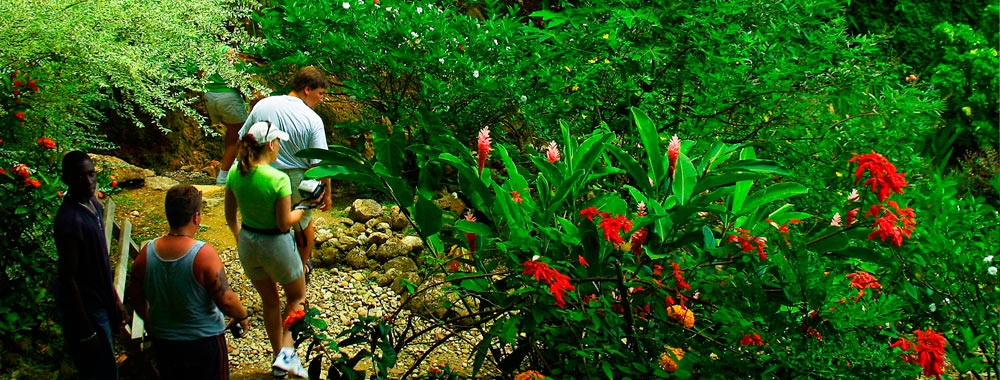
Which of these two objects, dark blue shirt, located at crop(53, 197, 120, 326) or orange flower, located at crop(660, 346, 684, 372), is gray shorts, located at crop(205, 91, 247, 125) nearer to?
dark blue shirt, located at crop(53, 197, 120, 326)

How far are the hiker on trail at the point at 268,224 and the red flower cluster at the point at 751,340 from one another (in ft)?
6.95

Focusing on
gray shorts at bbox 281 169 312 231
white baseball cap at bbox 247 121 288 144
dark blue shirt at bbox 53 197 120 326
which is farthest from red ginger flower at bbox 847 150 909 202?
gray shorts at bbox 281 169 312 231

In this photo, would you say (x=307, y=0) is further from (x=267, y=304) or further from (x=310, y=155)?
(x=310, y=155)

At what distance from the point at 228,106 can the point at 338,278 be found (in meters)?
1.25

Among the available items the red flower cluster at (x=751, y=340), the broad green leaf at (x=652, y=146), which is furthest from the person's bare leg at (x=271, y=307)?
the red flower cluster at (x=751, y=340)

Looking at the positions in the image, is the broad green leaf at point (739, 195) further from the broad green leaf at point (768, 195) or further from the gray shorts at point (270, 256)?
the gray shorts at point (270, 256)

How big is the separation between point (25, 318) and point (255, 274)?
120cm

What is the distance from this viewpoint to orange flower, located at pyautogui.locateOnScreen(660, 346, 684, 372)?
1.74m

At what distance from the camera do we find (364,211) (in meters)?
4.92

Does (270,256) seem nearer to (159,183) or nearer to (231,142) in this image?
(231,142)

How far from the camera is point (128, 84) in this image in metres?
3.71

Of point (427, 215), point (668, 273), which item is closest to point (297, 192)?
point (427, 215)

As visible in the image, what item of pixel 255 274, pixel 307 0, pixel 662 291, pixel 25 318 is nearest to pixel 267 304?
pixel 255 274

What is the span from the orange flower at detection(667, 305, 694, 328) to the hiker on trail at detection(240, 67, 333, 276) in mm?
2163
